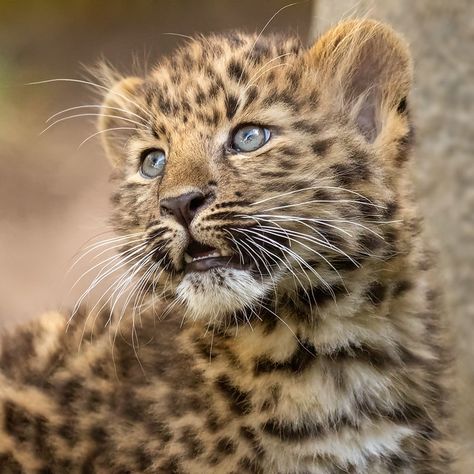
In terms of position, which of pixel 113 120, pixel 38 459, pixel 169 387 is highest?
pixel 113 120

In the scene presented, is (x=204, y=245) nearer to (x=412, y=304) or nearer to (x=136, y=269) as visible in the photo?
(x=136, y=269)

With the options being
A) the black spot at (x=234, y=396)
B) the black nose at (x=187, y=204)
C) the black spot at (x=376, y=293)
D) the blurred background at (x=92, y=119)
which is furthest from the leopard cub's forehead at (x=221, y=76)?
the black spot at (x=234, y=396)

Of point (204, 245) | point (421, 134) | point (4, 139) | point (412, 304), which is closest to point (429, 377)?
point (412, 304)

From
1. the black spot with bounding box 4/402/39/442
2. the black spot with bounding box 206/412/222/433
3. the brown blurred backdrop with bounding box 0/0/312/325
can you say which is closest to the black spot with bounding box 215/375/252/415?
the black spot with bounding box 206/412/222/433

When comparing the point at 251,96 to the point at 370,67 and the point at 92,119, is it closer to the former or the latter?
the point at 370,67

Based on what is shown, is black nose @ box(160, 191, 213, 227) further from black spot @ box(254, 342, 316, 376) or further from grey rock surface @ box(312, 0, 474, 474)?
grey rock surface @ box(312, 0, 474, 474)

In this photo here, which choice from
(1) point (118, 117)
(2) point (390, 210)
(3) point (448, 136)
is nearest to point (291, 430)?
(2) point (390, 210)
